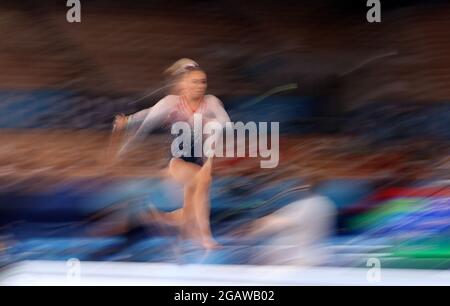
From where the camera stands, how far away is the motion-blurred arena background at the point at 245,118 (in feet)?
19.8

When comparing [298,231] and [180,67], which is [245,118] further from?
[298,231]

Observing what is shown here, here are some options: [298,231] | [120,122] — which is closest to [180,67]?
[120,122]

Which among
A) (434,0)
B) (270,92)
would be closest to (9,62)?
(270,92)

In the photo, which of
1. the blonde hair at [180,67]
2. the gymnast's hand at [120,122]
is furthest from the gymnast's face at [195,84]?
the gymnast's hand at [120,122]

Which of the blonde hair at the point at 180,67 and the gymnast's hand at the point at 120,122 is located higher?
the blonde hair at the point at 180,67

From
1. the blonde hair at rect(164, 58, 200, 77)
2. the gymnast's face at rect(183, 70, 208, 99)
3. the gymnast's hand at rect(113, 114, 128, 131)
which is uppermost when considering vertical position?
the blonde hair at rect(164, 58, 200, 77)

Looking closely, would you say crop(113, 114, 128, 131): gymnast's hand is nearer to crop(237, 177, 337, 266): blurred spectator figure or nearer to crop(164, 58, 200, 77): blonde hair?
crop(164, 58, 200, 77): blonde hair

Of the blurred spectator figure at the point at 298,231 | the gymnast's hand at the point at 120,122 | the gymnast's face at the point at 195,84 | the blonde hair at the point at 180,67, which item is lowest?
the blurred spectator figure at the point at 298,231

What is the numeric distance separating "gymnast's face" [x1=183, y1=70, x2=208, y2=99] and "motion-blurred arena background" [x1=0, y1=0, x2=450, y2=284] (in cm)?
6

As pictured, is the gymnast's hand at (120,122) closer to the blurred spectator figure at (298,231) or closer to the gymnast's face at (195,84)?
the gymnast's face at (195,84)

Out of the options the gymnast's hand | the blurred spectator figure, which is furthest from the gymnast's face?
the blurred spectator figure

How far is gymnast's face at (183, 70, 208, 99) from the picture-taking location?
6.09 m

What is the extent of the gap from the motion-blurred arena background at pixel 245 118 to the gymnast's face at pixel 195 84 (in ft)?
0.19
